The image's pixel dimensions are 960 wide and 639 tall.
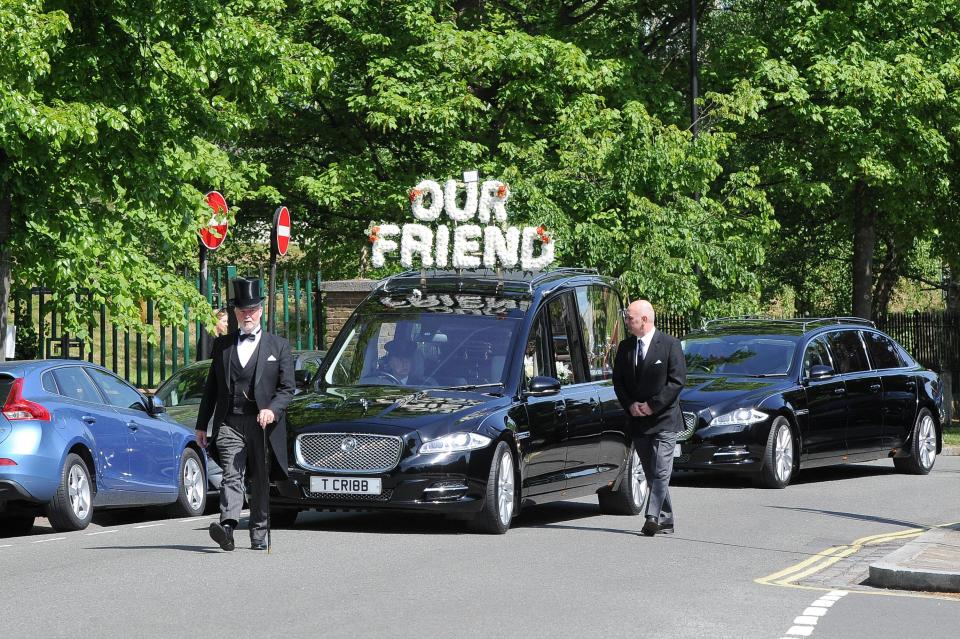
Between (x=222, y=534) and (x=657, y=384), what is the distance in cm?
363

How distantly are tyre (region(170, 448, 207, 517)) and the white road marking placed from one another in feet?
25.6

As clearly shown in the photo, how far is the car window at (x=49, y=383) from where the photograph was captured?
13.2 meters

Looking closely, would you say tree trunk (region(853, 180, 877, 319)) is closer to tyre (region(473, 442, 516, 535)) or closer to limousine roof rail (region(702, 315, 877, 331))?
limousine roof rail (region(702, 315, 877, 331))

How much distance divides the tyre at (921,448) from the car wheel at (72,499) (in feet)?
35.2

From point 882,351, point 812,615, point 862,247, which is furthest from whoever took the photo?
point 862,247

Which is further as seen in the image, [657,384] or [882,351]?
[882,351]

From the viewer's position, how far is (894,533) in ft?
42.9

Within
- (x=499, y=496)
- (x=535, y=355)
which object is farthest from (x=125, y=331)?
(x=499, y=496)

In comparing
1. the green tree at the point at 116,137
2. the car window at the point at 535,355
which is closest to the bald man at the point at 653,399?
the car window at the point at 535,355

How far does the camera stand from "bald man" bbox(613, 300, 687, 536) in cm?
1198

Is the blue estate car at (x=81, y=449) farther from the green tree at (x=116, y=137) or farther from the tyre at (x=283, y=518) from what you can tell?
the green tree at (x=116, y=137)

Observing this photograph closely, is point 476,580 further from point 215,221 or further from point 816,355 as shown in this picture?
point 215,221

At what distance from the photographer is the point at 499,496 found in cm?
1173

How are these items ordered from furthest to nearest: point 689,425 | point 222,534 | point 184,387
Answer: point 184,387 → point 689,425 → point 222,534
